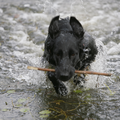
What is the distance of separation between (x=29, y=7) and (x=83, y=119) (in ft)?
30.7

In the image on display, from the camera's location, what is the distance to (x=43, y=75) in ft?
16.2

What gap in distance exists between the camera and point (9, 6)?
472 inches

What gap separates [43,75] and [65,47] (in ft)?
5.28

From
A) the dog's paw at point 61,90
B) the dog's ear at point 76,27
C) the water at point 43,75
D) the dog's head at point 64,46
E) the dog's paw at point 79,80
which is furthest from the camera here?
the dog's paw at point 79,80

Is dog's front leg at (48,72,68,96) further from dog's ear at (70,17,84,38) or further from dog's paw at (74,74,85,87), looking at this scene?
dog's ear at (70,17,84,38)

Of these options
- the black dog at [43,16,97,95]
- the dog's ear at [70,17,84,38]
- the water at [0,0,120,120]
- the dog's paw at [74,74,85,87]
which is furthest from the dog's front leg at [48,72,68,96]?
the dog's ear at [70,17,84,38]

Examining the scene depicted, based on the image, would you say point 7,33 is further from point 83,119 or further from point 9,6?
point 83,119

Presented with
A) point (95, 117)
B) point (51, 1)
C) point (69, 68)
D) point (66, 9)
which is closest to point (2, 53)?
point (69, 68)

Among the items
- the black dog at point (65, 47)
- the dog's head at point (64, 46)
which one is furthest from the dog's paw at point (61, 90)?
the dog's head at point (64, 46)

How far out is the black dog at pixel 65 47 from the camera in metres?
3.45

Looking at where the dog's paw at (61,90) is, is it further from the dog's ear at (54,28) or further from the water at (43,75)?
the dog's ear at (54,28)

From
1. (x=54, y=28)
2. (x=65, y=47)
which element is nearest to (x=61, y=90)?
(x=65, y=47)

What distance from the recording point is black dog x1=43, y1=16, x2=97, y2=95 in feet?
11.3

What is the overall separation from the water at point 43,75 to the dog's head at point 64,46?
2.37 ft
